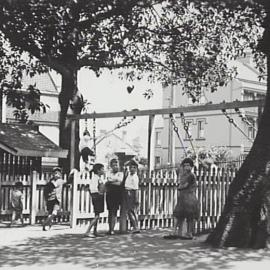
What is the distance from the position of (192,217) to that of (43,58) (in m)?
8.36

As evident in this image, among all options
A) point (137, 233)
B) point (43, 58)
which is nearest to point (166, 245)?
point (137, 233)

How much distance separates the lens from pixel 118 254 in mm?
9680

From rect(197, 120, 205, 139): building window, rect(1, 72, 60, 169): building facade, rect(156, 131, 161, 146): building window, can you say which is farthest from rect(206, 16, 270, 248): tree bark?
rect(156, 131, 161, 146): building window

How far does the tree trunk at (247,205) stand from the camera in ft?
34.2

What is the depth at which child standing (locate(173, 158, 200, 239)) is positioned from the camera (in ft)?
39.0

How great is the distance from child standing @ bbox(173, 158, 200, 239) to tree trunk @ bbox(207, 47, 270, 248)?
3.93 ft

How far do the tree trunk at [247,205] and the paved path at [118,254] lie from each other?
33cm

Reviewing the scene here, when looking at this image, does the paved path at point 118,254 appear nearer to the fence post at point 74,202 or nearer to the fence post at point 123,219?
the fence post at point 123,219

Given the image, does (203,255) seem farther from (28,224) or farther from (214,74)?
(214,74)

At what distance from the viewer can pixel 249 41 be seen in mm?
18688

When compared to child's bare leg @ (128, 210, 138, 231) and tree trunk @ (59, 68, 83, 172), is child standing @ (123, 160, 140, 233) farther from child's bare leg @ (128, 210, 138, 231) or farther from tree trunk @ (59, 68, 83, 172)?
tree trunk @ (59, 68, 83, 172)

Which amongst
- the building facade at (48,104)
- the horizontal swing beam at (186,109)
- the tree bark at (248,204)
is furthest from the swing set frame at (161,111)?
→ the building facade at (48,104)

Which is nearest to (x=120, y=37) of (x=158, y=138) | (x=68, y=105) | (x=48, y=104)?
(x=68, y=105)

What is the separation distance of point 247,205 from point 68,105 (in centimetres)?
937
